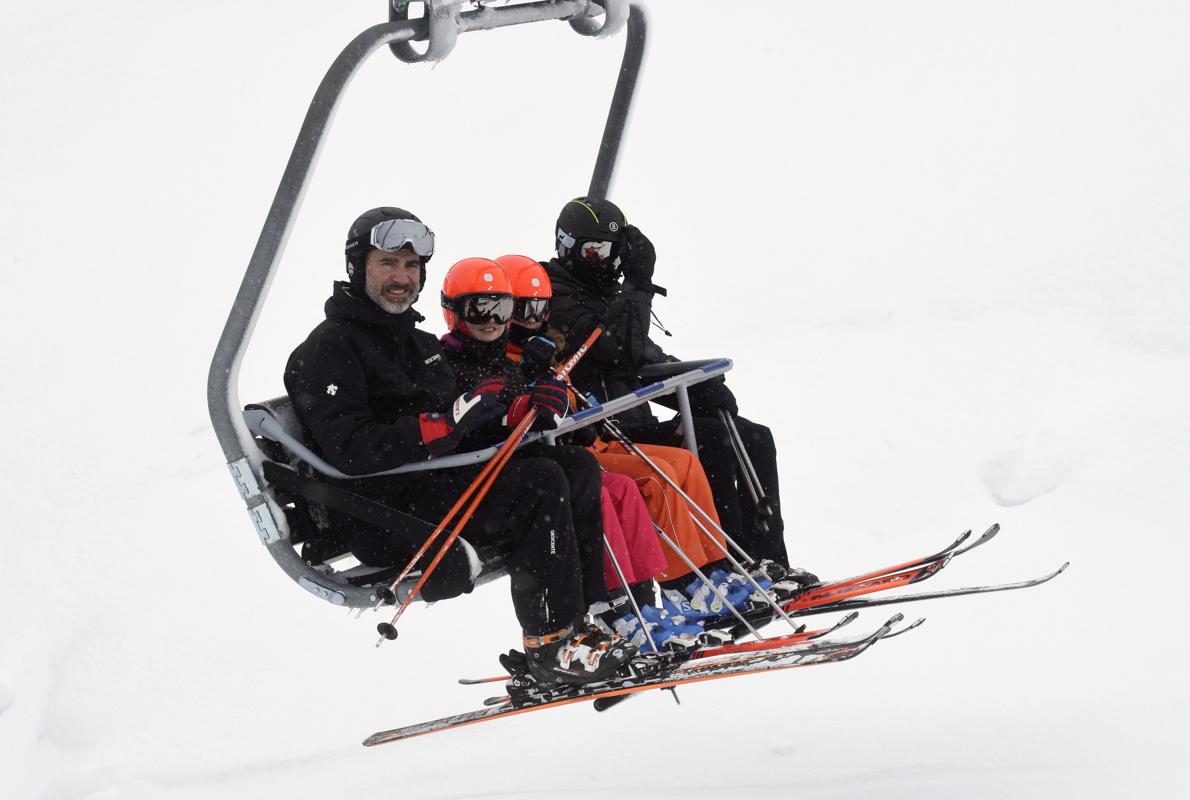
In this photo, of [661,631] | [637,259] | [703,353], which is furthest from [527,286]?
[703,353]

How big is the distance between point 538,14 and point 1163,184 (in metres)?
9.28

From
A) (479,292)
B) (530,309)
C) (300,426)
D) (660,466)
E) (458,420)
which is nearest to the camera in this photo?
(458,420)

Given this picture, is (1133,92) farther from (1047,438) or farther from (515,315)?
(515,315)

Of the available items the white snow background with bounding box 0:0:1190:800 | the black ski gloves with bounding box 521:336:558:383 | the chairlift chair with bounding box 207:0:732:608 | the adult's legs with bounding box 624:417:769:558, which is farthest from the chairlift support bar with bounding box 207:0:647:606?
the white snow background with bounding box 0:0:1190:800

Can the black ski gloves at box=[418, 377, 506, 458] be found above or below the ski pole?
above

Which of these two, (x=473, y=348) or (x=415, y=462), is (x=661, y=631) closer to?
(x=415, y=462)

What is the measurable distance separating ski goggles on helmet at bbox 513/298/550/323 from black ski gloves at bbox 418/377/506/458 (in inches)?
30.4

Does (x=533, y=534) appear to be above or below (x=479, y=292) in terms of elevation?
below

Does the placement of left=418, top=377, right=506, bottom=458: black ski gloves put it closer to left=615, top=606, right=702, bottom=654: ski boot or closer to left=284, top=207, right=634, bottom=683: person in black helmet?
left=284, top=207, right=634, bottom=683: person in black helmet

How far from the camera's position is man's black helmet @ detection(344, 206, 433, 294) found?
3.72 m

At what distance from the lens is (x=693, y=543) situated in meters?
4.10

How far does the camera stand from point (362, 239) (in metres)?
3.73

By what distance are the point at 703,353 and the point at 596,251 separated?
19.4 feet

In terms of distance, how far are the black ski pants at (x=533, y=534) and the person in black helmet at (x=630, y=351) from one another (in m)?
0.86
